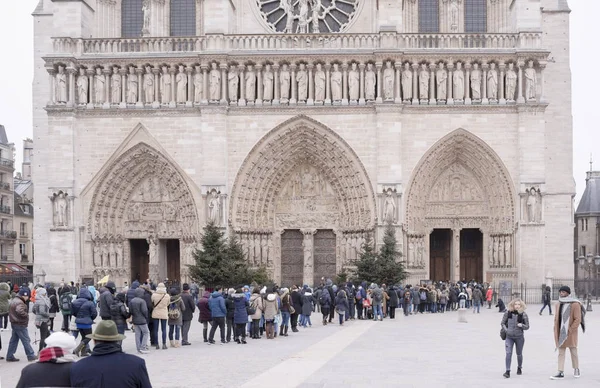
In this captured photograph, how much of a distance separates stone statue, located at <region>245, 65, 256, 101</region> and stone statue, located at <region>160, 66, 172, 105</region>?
3.02 m

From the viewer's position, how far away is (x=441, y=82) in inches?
1310

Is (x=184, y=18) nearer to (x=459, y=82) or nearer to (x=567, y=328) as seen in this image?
(x=459, y=82)

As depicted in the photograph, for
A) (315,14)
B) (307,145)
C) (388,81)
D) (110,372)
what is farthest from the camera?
(315,14)

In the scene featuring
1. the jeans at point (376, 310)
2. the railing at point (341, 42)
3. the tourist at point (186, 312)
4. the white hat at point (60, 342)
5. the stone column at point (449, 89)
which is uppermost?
the railing at point (341, 42)

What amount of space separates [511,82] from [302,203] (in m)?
9.38

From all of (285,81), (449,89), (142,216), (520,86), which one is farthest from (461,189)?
Answer: (142,216)

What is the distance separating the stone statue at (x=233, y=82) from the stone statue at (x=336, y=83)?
3660 mm

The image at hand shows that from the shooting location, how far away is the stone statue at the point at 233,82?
33.4 m

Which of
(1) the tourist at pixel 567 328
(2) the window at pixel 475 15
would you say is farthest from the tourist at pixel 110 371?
(2) the window at pixel 475 15

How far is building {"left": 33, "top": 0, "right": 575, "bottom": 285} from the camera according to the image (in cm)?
3316

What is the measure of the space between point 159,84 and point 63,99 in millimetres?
3726

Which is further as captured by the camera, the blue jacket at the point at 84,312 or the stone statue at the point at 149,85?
the stone statue at the point at 149,85

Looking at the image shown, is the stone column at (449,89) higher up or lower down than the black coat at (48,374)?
higher up

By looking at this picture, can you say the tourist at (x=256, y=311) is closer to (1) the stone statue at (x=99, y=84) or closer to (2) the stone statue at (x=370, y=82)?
(2) the stone statue at (x=370, y=82)
